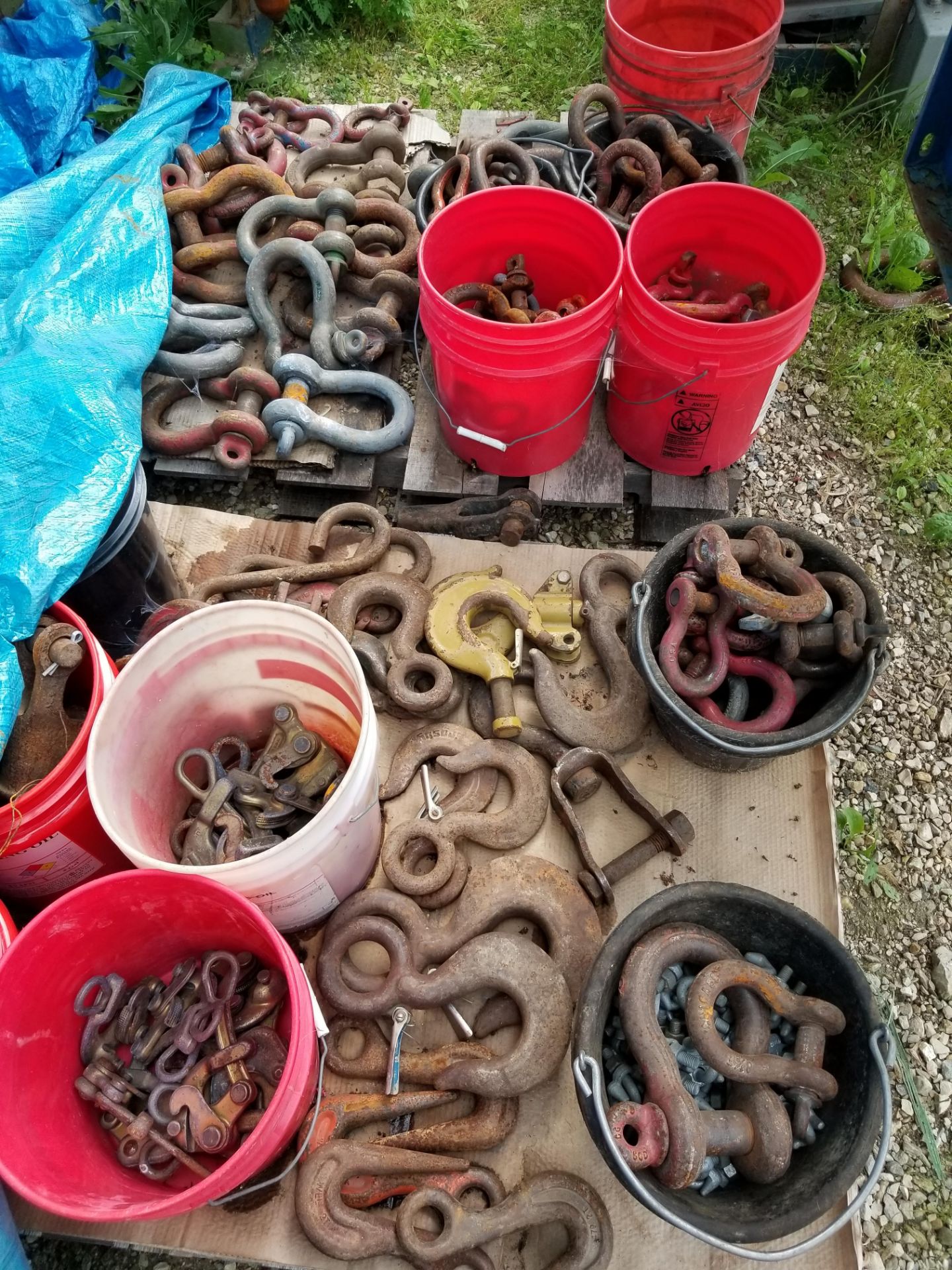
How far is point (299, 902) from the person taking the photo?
5.42 feet

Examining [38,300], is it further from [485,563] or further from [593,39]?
[593,39]

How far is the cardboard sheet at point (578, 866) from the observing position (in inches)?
63.9

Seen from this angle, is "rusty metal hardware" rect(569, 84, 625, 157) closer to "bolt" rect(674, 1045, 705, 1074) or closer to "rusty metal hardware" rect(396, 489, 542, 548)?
"rusty metal hardware" rect(396, 489, 542, 548)

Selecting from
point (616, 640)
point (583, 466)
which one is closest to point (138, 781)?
point (616, 640)

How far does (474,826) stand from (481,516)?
3.15 feet

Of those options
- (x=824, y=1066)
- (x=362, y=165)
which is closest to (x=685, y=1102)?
(x=824, y=1066)

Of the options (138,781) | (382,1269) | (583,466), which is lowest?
(382,1269)

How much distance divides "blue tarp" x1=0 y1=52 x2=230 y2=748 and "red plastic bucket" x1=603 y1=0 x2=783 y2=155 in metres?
1.61

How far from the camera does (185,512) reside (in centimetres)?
255

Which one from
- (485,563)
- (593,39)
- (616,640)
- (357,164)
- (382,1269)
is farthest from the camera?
(593,39)

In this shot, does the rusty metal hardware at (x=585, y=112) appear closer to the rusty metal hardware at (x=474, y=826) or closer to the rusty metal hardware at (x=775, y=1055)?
the rusty metal hardware at (x=474, y=826)

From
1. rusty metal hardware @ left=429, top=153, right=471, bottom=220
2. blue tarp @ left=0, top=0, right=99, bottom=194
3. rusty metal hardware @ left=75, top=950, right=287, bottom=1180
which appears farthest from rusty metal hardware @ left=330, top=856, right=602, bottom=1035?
blue tarp @ left=0, top=0, right=99, bottom=194

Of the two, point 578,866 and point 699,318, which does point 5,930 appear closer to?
point 578,866

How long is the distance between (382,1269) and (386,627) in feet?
4.63
